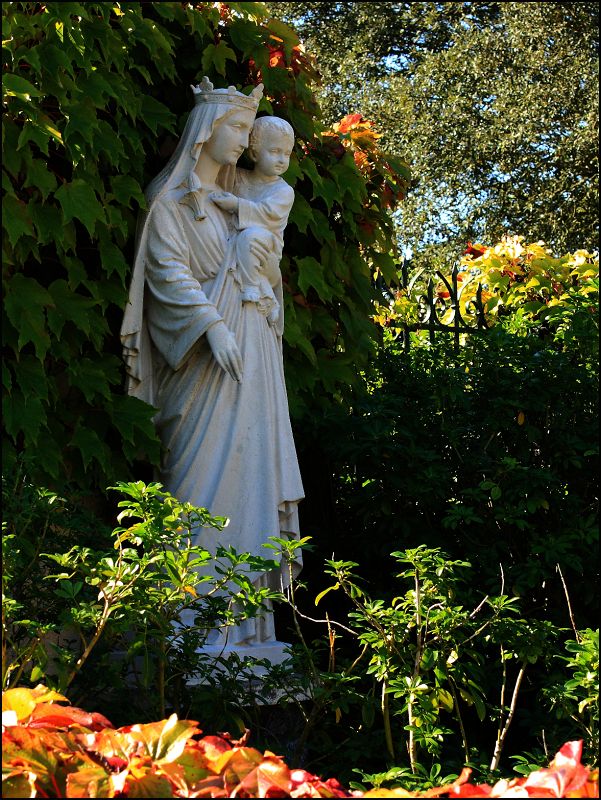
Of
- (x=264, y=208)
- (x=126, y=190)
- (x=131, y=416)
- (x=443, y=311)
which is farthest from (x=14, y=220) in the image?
(x=443, y=311)

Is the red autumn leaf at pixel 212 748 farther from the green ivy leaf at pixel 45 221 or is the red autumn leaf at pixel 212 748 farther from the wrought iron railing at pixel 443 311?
the wrought iron railing at pixel 443 311

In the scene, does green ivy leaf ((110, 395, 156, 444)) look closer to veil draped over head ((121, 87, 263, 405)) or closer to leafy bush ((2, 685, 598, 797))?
veil draped over head ((121, 87, 263, 405))

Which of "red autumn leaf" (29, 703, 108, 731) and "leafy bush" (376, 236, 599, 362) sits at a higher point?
"leafy bush" (376, 236, 599, 362)

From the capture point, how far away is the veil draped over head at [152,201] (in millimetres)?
4578

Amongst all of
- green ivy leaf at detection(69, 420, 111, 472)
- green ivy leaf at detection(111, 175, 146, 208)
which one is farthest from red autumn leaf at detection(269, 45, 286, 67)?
green ivy leaf at detection(69, 420, 111, 472)

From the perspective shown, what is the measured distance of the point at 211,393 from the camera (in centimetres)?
460

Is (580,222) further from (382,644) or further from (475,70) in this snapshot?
(382,644)

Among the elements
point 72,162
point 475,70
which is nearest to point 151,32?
point 72,162

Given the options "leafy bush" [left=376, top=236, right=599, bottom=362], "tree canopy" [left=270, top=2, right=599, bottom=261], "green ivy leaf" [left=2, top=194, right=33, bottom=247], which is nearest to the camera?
"green ivy leaf" [left=2, top=194, right=33, bottom=247]

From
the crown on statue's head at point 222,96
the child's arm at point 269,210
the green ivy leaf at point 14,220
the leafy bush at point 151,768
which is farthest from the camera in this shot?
the child's arm at point 269,210

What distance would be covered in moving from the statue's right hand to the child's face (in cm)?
82

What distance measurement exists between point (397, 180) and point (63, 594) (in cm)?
355

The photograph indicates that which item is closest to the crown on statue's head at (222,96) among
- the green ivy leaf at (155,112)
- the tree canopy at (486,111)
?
the green ivy leaf at (155,112)

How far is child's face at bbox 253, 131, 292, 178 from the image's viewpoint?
16.0ft
